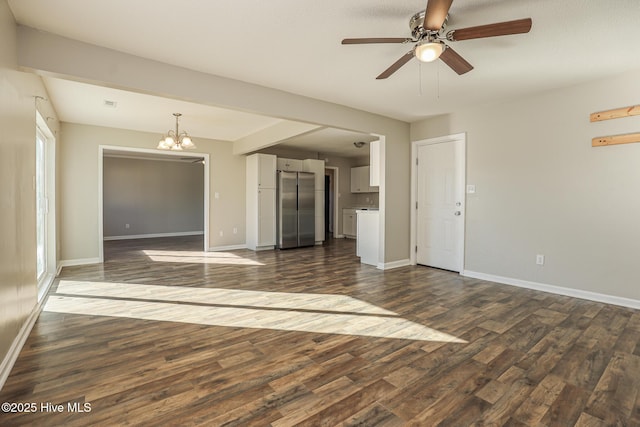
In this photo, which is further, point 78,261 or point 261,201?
point 261,201

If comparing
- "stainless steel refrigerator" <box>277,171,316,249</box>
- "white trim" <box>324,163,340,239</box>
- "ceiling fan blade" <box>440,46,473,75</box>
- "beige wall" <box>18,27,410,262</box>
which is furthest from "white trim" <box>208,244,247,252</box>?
"ceiling fan blade" <box>440,46,473,75</box>

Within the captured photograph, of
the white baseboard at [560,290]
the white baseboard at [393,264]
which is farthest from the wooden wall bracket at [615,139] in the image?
the white baseboard at [393,264]

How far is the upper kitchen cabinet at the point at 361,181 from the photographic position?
29.3ft

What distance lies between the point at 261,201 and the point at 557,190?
5249 millimetres

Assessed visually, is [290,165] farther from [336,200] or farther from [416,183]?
[416,183]

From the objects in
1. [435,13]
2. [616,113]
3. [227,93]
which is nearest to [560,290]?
[616,113]

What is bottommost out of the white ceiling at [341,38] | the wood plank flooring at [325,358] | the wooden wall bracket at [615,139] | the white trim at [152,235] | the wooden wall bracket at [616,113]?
the wood plank flooring at [325,358]

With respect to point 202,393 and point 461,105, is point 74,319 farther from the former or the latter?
point 461,105

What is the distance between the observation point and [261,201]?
697 centimetres

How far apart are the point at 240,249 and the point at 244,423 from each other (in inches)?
227

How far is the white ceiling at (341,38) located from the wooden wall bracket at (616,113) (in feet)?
1.29

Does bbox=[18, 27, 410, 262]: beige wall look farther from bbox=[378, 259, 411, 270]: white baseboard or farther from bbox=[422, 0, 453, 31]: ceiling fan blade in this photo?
bbox=[422, 0, 453, 31]: ceiling fan blade

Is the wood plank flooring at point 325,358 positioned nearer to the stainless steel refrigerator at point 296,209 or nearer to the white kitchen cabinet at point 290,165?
the stainless steel refrigerator at point 296,209

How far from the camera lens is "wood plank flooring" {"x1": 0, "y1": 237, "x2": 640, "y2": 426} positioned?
1.66m
